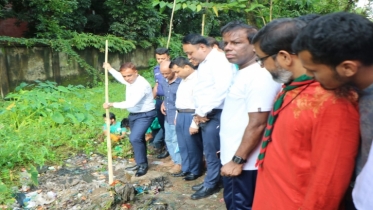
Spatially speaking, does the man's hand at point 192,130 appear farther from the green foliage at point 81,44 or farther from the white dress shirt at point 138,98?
the green foliage at point 81,44

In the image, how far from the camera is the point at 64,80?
33.1 ft

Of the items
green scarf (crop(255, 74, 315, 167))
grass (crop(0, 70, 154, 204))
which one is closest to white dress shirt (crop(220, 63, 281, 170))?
green scarf (crop(255, 74, 315, 167))

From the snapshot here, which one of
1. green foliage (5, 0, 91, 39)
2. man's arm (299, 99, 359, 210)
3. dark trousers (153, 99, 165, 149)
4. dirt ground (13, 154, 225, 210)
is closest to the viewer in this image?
man's arm (299, 99, 359, 210)

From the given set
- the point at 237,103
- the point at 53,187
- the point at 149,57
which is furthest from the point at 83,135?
the point at 149,57

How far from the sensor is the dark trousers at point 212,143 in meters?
3.57

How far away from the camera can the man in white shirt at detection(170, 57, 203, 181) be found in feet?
13.3

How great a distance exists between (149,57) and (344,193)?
12036 millimetres

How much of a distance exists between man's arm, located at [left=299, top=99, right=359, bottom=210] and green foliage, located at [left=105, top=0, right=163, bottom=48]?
1120 cm

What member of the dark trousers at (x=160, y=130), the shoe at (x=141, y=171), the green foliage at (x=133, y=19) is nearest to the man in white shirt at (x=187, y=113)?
the shoe at (x=141, y=171)

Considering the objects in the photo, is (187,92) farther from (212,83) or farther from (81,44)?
(81,44)

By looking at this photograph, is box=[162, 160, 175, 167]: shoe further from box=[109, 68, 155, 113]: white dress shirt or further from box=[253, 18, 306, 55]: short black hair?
box=[253, 18, 306, 55]: short black hair

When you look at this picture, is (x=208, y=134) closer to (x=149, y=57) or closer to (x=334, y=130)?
(x=334, y=130)

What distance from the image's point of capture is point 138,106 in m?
4.54

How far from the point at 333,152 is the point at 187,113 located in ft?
9.46
